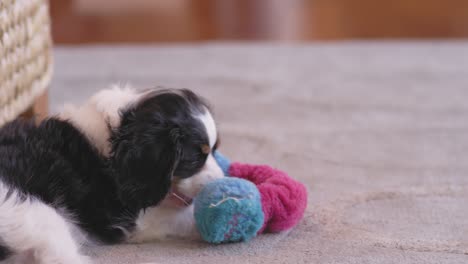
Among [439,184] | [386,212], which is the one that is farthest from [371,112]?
[386,212]

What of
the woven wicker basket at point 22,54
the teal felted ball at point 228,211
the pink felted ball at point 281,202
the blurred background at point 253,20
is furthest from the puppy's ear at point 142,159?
the blurred background at point 253,20

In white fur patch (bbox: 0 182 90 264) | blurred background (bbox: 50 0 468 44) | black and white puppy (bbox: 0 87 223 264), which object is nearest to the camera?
white fur patch (bbox: 0 182 90 264)

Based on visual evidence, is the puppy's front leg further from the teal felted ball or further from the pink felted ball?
the pink felted ball

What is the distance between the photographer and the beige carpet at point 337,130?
1724 mm

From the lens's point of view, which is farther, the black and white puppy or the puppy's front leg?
the puppy's front leg

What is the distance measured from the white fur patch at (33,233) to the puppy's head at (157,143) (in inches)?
7.1

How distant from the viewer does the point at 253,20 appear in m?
4.66

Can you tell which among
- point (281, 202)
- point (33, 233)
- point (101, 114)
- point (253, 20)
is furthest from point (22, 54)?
point (253, 20)

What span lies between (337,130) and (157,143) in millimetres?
1128

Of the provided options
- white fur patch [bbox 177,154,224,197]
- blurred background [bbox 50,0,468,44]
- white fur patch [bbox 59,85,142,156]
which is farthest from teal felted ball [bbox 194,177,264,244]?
blurred background [bbox 50,0,468,44]

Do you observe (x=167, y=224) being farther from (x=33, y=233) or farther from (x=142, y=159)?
(x=33, y=233)

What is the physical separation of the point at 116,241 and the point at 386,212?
0.72 m

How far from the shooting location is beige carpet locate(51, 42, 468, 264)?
5.65 feet

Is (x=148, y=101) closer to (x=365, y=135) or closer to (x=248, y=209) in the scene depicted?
(x=248, y=209)
